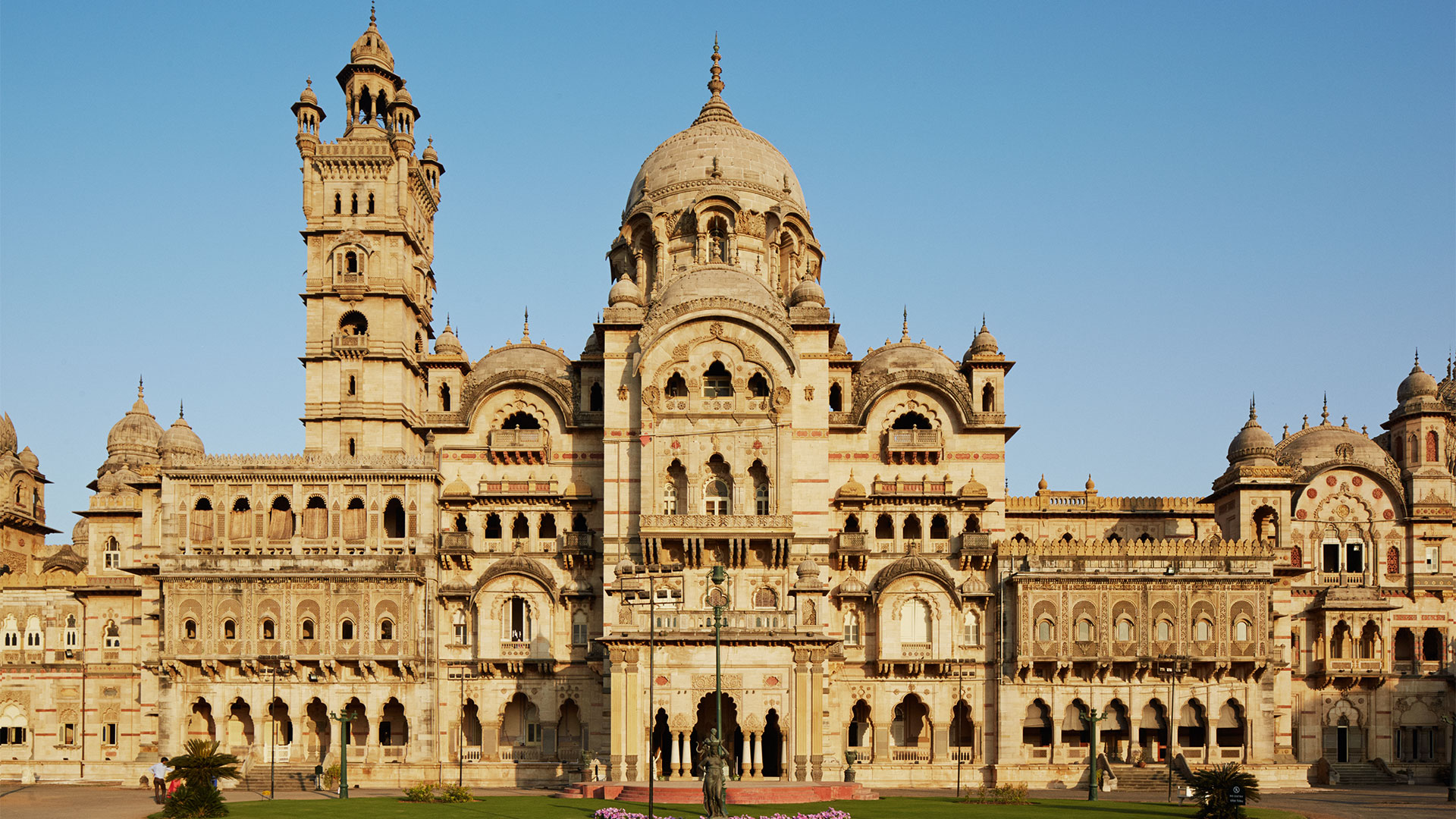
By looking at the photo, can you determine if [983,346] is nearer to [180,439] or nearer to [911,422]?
[911,422]

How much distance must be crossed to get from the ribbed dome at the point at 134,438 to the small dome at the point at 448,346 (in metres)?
22.5

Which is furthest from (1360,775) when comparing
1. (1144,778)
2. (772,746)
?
(772,746)

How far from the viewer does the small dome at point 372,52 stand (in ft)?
207

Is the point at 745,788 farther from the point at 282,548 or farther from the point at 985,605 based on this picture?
the point at 282,548

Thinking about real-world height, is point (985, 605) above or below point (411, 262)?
below

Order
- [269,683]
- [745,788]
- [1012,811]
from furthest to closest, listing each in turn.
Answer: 1. [269,683]
2. [745,788]
3. [1012,811]

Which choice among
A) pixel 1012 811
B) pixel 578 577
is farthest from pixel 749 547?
pixel 1012 811

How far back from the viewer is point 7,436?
81.3m

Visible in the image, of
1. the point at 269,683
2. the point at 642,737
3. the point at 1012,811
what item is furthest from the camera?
the point at 269,683

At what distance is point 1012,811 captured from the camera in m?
41.2

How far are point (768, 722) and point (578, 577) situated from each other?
10024 mm

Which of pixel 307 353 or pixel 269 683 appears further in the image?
pixel 307 353

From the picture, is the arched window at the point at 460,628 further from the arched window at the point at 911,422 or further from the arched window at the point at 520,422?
the arched window at the point at 911,422

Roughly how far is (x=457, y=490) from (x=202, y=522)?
30.4ft
